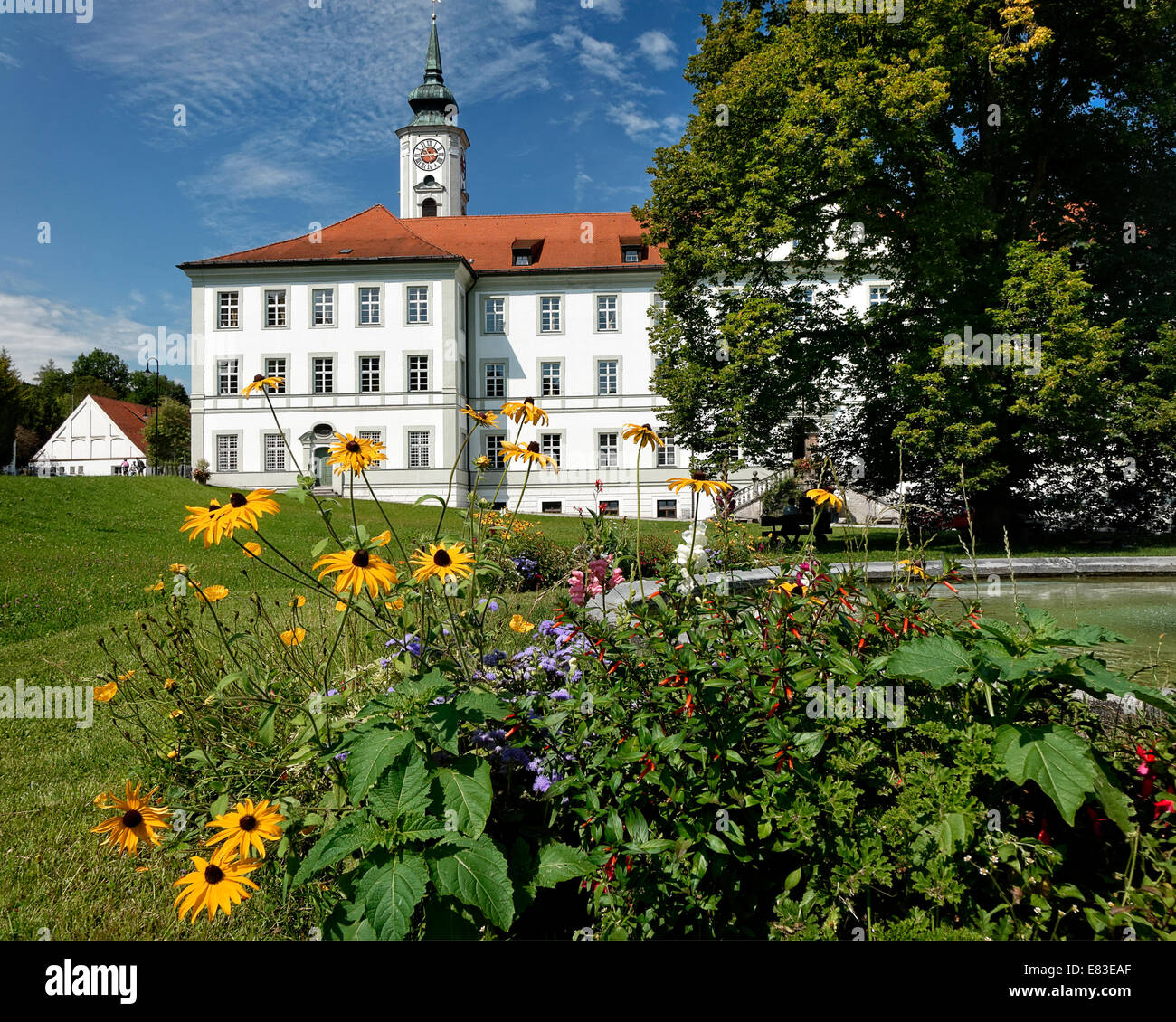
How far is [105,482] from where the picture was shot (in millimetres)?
20703

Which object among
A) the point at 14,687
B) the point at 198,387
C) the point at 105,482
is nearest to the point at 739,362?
the point at 14,687

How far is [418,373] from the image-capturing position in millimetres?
33500

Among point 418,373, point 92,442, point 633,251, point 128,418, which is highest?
point 633,251

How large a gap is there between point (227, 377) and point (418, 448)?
31.6 ft

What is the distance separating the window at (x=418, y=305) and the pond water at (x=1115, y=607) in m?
29.2

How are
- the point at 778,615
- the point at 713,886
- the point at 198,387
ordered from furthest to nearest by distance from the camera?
the point at 198,387
the point at 778,615
the point at 713,886

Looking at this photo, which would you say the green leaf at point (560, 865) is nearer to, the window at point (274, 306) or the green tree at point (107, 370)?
the window at point (274, 306)

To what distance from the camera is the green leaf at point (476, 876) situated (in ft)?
4.72

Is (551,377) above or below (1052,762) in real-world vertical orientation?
above

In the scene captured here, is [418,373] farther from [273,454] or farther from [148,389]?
[148,389]

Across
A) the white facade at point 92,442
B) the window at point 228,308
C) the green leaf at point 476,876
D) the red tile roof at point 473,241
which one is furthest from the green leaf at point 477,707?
the white facade at point 92,442

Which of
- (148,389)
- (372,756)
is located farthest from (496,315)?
(148,389)

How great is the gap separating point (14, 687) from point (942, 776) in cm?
584
